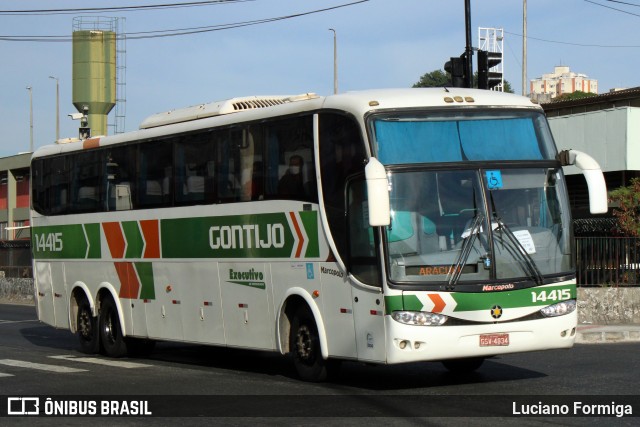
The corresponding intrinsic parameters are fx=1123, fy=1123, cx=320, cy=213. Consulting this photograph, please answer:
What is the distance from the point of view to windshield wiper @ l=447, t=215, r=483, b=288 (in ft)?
39.2

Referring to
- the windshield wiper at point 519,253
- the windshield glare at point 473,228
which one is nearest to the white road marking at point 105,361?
the windshield glare at point 473,228

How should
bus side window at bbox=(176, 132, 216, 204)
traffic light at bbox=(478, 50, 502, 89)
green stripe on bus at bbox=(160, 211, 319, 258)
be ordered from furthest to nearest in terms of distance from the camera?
traffic light at bbox=(478, 50, 502, 89) → bus side window at bbox=(176, 132, 216, 204) → green stripe on bus at bbox=(160, 211, 319, 258)

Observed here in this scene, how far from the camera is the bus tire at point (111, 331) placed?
18.2m

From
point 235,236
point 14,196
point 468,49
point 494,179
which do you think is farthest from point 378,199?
point 14,196

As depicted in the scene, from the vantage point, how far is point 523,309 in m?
12.2

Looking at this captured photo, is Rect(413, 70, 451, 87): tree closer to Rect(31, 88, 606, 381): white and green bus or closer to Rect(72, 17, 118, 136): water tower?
Rect(72, 17, 118, 136): water tower

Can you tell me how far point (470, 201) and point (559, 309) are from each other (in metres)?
1.60

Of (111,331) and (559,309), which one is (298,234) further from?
(111,331)

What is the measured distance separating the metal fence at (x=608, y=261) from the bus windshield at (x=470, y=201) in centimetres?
1067

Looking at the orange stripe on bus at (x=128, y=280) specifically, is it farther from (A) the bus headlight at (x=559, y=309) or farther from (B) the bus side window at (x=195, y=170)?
(A) the bus headlight at (x=559, y=309)

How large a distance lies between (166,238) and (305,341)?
12.4ft

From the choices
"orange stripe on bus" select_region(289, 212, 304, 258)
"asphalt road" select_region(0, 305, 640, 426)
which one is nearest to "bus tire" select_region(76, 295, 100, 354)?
"asphalt road" select_region(0, 305, 640, 426)

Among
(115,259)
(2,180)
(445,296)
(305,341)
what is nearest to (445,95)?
(445,296)

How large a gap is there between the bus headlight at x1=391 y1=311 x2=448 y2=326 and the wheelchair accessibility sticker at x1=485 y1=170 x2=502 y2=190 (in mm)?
1573
